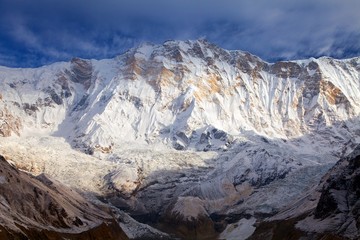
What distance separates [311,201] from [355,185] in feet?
138

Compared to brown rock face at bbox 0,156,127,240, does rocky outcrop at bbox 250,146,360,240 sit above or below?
below

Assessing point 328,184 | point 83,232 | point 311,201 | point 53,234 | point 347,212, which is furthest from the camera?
point 311,201

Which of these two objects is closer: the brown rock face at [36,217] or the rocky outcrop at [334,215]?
the brown rock face at [36,217]

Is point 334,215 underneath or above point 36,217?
underneath

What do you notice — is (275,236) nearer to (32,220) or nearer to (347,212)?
(347,212)

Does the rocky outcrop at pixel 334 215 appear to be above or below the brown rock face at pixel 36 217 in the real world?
below

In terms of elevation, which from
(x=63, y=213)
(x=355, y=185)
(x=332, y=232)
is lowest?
(x=332, y=232)

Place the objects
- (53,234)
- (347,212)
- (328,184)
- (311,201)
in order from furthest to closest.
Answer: (311,201) < (328,184) < (347,212) < (53,234)

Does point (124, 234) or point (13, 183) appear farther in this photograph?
point (124, 234)

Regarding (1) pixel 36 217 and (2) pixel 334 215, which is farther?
(2) pixel 334 215

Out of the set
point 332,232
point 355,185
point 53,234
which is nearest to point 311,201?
point 355,185

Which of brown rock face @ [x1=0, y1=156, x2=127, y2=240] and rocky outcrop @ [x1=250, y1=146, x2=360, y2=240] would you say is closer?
brown rock face @ [x1=0, y1=156, x2=127, y2=240]

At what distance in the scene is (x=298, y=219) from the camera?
167250 mm

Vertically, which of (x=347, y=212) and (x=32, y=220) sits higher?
(x=32, y=220)
